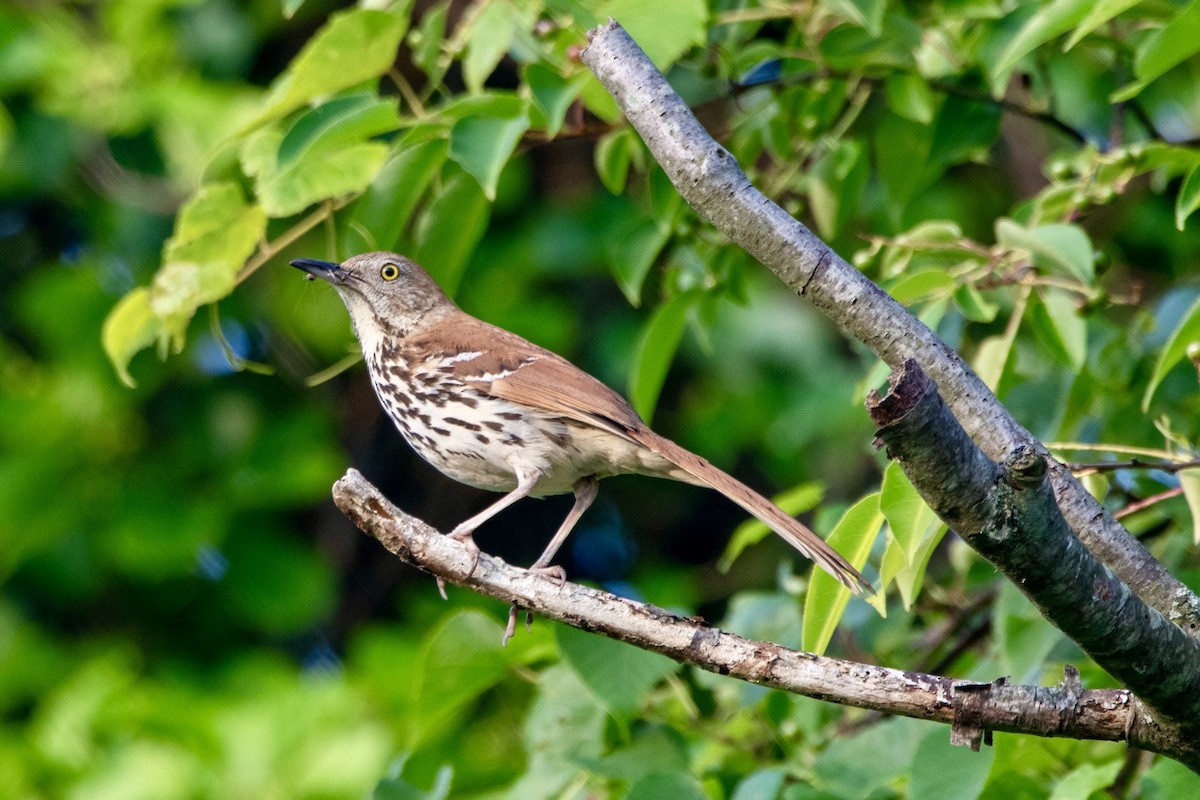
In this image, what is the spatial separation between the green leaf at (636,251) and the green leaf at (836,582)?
108 cm

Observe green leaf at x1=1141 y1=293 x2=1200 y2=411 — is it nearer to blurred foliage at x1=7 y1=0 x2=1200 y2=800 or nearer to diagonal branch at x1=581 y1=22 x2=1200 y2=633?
blurred foliage at x1=7 y1=0 x2=1200 y2=800

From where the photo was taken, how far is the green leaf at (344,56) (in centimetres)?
316

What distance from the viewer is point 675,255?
12.5ft

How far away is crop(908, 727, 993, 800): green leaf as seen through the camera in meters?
2.59

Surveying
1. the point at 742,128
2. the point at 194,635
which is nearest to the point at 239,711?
the point at 194,635

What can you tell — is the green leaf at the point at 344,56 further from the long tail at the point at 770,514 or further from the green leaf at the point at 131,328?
the long tail at the point at 770,514

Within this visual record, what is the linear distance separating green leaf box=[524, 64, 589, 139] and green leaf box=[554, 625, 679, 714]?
1.03m

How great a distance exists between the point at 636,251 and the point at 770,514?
103 centimetres

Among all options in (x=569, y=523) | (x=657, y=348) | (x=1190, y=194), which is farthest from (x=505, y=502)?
(x=1190, y=194)

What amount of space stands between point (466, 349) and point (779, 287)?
3.24 meters

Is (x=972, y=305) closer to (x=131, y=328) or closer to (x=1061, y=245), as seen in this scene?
(x=1061, y=245)

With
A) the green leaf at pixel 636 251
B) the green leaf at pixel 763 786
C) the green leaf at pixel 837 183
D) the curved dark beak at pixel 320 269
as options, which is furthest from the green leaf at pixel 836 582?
the curved dark beak at pixel 320 269

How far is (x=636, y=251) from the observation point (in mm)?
3557

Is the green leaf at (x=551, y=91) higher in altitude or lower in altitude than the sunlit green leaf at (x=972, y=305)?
higher
